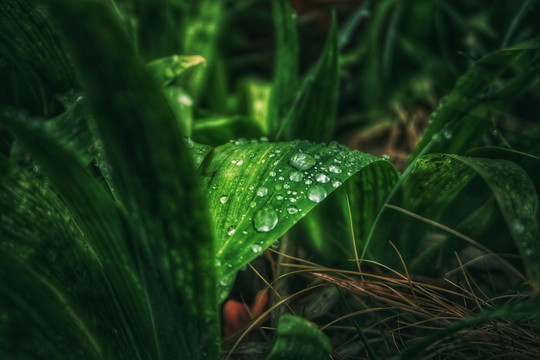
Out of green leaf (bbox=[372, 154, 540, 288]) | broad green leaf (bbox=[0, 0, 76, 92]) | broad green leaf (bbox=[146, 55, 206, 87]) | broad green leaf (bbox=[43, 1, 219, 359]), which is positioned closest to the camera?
broad green leaf (bbox=[43, 1, 219, 359])

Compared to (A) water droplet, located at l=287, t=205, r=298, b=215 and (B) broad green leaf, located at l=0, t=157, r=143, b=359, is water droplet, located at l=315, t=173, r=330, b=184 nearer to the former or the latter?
(A) water droplet, located at l=287, t=205, r=298, b=215

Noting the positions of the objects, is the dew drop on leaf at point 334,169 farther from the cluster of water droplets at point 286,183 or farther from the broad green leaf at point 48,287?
the broad green leaf at point 48,287

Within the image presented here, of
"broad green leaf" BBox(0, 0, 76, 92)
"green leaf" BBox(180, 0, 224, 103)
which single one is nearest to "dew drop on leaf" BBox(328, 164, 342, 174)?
"broad green leaf" BBox(0, 0, 76, 92)

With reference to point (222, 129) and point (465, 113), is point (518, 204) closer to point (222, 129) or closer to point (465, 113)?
point (465, 113)

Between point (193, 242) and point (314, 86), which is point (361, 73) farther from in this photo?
point (193, 242)

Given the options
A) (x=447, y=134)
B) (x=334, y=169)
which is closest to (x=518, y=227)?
(x=334, y=169)
